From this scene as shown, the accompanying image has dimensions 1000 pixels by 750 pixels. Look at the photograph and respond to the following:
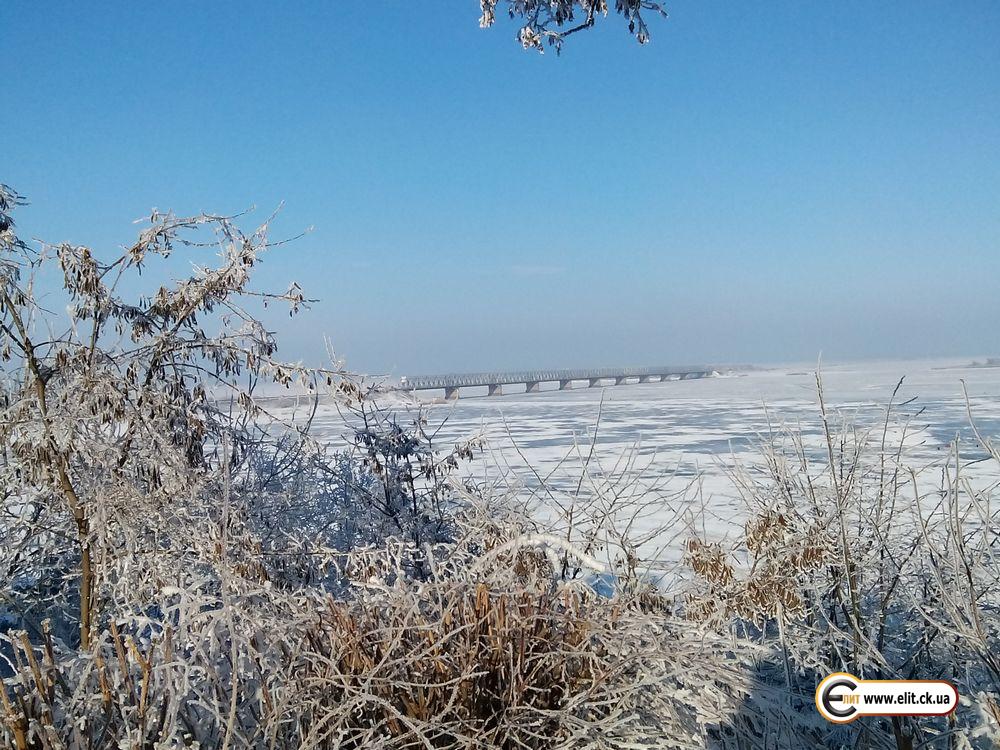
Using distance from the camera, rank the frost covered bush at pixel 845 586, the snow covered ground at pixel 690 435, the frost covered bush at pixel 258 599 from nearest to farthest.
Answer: the frost covered bush at pixel 258 599 → the frost covered bush at pixel 845 586 → the snow covered ground at pixel 690 435

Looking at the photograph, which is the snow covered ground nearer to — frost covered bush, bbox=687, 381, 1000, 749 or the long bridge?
frost covered bush, bbox=687, 381, 1000, 749

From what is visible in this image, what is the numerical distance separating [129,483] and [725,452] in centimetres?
1108

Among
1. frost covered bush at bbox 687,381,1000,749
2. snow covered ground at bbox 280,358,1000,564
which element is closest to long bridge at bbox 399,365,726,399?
snow covered ground at bbox 280,358,1000,564

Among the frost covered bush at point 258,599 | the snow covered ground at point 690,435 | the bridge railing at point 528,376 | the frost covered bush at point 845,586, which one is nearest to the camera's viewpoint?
the frost covered bush at point 258,599

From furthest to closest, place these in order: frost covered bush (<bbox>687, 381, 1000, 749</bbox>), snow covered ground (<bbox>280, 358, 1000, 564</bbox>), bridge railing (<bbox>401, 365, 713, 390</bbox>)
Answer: bridge railing (<bbox>401, 365, 713, 390</bbox>) < snow covered ground (<bbox>280, 358, 1000, 564</bbox>) < frost covered bush (<bbox>687, 381, 1000, 749</bbox>)

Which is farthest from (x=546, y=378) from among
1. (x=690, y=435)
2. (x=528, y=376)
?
(x=690, y=435)

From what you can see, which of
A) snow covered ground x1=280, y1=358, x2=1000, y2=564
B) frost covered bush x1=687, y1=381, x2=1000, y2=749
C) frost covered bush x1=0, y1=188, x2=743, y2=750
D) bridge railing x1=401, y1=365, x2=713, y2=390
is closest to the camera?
frost covered bush x1=0, y1=188, x2=743, y2=750

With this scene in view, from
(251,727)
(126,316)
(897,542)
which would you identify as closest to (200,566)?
(126,316)

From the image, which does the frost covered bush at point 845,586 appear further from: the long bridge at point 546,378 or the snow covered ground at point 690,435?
the long bridge at point 546,378

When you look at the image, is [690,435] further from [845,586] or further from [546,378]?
[546,378]

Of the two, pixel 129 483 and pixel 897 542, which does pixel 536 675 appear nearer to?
pixel 129 483

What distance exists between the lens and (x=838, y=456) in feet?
14.8

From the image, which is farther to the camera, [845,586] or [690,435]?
[690,435]

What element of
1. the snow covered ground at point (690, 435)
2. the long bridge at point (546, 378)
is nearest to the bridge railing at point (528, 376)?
the long bridge at point (546, 378)
